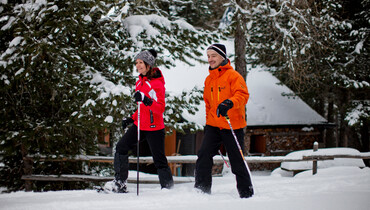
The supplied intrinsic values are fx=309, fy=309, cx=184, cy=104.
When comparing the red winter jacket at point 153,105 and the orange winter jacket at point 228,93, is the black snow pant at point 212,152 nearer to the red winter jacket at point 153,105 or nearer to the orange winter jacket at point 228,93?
the orange winter jacket at point 228,93

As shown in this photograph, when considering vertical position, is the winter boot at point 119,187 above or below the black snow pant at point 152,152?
below

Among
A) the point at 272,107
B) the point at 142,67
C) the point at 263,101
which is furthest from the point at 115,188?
the point at 263,101

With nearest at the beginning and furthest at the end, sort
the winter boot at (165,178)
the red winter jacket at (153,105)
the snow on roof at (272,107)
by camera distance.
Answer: the red winter jacket at (153,105), the winter boot at (165,178), the snow on roof at (272,107)

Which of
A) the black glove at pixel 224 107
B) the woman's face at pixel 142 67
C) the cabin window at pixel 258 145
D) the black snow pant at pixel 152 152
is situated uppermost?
the woman's face at pixel 142 67

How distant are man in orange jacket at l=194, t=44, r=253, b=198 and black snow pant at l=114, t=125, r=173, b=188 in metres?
0.53

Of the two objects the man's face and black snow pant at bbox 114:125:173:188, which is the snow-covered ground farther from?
the man's face

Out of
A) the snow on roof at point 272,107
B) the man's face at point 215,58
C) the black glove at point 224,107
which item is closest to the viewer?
the black glove at point 224,107

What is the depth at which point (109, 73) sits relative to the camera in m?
6.38

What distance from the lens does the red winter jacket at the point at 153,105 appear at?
399 cm

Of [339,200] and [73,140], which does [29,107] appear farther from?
[339,200]

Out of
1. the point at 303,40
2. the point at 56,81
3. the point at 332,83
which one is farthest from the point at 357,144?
the point at 56,81

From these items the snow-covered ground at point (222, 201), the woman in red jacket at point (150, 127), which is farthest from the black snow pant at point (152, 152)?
the snow-covered ground at point (222, 201)

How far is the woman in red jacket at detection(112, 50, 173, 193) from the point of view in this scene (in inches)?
158

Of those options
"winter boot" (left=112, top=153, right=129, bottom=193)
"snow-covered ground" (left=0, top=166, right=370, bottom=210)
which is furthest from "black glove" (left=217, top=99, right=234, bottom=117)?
"winter boot" (left=112, top=153, right=129, bottom=193)
